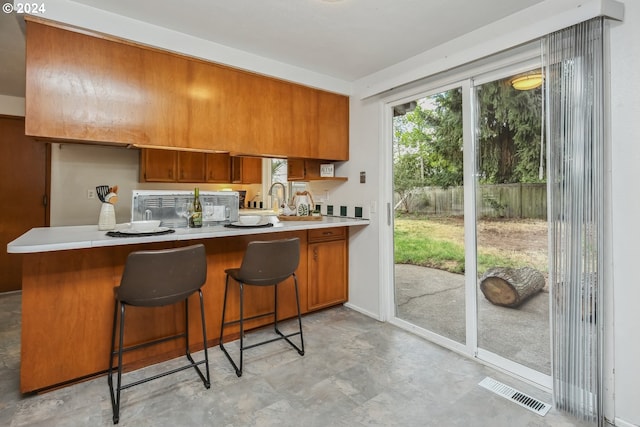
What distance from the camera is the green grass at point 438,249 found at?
2315 mm

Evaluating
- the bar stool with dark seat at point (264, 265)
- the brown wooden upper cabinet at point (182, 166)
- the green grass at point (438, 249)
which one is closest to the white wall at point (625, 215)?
the green grass at point (438, 249)

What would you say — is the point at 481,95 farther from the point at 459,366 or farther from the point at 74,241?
the point at 74,241

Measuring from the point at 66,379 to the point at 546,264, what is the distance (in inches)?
123

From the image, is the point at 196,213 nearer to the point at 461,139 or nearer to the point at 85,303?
the point at 85,303

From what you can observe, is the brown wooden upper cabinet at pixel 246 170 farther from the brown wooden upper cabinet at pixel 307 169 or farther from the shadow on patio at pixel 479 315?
the shadow on patio at pixel 479 315

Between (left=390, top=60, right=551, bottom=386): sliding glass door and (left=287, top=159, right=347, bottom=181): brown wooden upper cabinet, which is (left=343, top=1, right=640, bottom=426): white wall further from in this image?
(left=287, top=159, right=347, bottom=181): brown wooden upper cabinet

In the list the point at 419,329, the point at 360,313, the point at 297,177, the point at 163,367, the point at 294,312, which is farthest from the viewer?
the point at 297,177

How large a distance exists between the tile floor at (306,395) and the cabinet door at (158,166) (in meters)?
2.17

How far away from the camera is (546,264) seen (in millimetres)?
2066

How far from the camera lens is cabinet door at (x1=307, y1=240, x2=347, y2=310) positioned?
125 inches

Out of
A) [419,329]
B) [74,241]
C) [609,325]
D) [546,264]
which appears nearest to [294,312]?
[419,329]

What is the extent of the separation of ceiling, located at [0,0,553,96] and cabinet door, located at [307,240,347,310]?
5.78ft

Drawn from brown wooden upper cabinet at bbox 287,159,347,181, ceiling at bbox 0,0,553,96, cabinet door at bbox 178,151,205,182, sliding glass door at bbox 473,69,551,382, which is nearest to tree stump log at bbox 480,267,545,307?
sliding glass door at bbox 473,69,551,382

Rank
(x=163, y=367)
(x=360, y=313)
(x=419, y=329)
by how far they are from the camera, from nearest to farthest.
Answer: (x=163, y=367), (x=419, y=329), (x=360, y=313)
